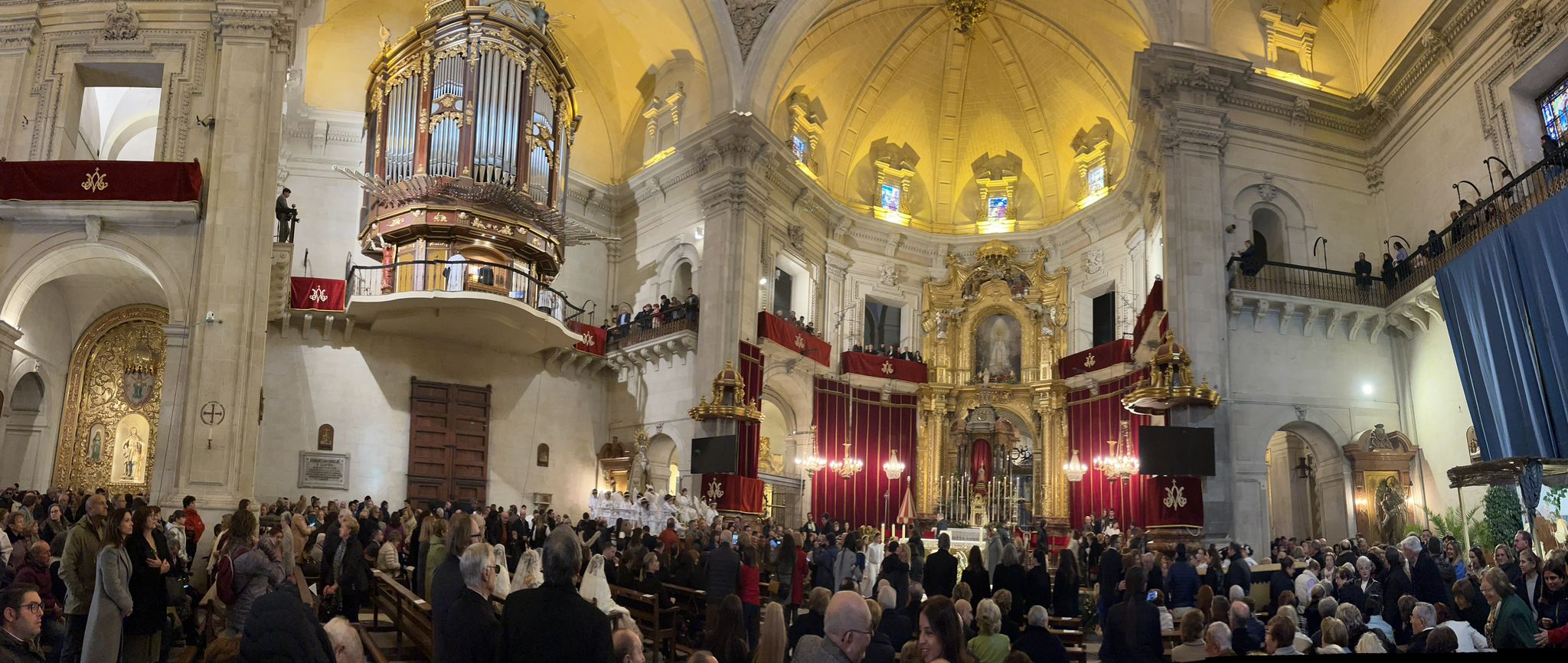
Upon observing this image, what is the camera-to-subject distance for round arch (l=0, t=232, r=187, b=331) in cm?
1498

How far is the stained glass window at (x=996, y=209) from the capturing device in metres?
28.9

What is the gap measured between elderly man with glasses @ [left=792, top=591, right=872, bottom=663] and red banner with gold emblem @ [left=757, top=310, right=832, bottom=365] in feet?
60.9

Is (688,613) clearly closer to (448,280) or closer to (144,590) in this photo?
(144,590)

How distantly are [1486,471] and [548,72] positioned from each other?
1723 cm

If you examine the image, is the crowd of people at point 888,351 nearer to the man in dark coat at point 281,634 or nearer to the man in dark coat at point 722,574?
the man in dark coat at point 722,574

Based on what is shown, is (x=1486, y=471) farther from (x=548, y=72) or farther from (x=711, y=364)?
(x=548, y=72)

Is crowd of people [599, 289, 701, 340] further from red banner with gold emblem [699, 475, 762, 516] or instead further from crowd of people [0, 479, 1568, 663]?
crowd of people [0, 479, 1568, 663]

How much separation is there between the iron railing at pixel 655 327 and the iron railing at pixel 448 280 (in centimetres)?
312

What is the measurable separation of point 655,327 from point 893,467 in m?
7.18

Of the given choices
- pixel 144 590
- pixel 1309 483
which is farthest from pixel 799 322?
pixel 144 590

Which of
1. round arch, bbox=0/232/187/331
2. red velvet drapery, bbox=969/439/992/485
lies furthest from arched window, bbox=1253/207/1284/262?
round arch, bbox=0/232/187/331

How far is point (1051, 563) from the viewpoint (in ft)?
59.6

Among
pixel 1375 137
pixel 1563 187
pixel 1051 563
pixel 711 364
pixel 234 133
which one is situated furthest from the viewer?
pixel 711 364

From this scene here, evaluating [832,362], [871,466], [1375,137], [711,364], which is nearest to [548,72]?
[711,364]
